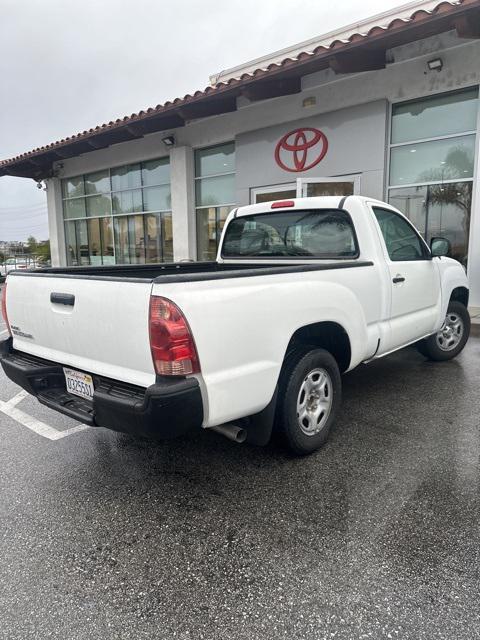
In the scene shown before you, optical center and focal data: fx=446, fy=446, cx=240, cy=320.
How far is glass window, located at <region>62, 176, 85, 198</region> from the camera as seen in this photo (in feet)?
52.5

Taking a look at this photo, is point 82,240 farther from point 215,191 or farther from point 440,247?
point 440,247

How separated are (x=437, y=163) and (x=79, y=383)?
8337mm

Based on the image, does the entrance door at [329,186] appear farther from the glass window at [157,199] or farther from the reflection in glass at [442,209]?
the glass window at [157,199]

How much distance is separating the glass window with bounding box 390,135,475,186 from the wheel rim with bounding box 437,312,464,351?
4.18 meters

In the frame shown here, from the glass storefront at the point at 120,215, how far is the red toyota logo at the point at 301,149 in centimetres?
415

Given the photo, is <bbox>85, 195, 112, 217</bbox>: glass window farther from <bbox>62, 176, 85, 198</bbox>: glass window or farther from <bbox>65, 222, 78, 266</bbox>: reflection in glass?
<bbox>65, 222, 78, 266</bbox>: reflection in glass

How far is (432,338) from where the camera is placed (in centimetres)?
537

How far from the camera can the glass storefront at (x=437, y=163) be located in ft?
27.3

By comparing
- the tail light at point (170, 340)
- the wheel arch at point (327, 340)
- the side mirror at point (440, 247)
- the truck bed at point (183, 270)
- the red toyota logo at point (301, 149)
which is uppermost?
the red toyota logo at point (301, 149)

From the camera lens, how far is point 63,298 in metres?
2.80

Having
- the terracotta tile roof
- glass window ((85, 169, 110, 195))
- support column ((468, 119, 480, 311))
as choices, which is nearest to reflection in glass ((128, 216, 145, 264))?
glass window ((85, 169, 110, 195))

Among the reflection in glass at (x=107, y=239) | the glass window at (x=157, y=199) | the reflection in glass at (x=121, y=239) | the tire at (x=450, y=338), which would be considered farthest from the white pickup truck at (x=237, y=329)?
the reflection in glass at (x=107, y=239)

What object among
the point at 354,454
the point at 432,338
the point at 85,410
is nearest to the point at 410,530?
the point at 354,454

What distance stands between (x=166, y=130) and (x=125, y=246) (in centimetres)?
421
